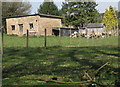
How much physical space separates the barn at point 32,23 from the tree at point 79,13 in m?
10.1

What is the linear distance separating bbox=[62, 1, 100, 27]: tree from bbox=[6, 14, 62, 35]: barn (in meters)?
10.1

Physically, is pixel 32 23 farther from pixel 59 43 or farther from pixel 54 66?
pixel 54 66

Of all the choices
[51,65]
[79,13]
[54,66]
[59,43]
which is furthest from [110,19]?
[54,66]

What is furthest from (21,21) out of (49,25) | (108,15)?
(108,15)

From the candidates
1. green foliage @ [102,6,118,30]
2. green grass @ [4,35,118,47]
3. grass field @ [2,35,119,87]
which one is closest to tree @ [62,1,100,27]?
green foliage @ [102,6,118,30]

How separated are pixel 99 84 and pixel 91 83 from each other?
0.12ft

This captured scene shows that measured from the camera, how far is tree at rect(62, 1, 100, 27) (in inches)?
1852

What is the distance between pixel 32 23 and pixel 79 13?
16.9m

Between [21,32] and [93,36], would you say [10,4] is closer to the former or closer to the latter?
[21,32]

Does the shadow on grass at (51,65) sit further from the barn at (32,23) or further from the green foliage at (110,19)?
the green foliage at (110,19)

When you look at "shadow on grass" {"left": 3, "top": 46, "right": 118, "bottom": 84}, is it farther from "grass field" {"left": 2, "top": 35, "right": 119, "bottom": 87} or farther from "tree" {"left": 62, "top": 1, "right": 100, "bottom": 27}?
"tree" {"left": 62, "top": 1, "right": 100, "bottom": 27}

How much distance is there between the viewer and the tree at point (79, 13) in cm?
4704

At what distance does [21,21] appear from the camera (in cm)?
3681

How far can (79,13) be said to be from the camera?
159 feet
